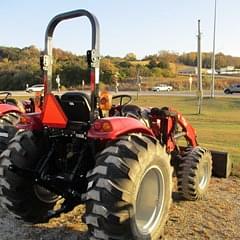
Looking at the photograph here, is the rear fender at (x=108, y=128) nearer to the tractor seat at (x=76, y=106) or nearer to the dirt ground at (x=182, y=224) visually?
the tractor seat at (x=76, y=106)

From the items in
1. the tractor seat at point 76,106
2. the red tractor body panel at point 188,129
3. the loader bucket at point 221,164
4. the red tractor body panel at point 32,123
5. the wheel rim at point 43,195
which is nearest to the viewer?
the tractor seat at point 76,106

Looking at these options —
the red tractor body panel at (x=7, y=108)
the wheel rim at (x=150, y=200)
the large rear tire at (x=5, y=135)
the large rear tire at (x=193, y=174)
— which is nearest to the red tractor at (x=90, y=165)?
the wheel rim at (x=150, y=200)

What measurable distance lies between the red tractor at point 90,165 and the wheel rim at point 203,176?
201 centimetres

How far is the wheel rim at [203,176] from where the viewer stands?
7281mm

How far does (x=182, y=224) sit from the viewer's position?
590 centimetres

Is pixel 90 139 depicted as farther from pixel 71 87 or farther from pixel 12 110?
pixel 71 87

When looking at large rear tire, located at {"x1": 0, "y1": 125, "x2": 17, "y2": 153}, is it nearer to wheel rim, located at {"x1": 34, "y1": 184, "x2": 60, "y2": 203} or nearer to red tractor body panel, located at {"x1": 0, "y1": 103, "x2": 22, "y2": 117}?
red tractor body panel, located at {"x1": 0, "y1": 103, "x2": 22, "y2": 117}

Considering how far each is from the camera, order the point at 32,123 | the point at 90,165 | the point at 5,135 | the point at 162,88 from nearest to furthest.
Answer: the point at 90,165
the point at 32,123
the point at 5,135
the point at 162,88

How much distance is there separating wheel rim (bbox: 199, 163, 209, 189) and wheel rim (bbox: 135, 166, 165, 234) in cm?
204

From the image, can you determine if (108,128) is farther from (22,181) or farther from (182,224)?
(182,224)

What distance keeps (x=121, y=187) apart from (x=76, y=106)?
1.25m

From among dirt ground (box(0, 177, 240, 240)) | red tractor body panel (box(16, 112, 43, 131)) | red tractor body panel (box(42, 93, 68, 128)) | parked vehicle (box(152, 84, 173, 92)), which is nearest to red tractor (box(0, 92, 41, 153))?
dirt ground (box(0, 177, 240, 240))

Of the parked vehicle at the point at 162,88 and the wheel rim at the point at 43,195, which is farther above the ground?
the wheel rim at the point at 43,195

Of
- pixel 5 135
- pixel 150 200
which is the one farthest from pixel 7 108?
pixel 150 200
